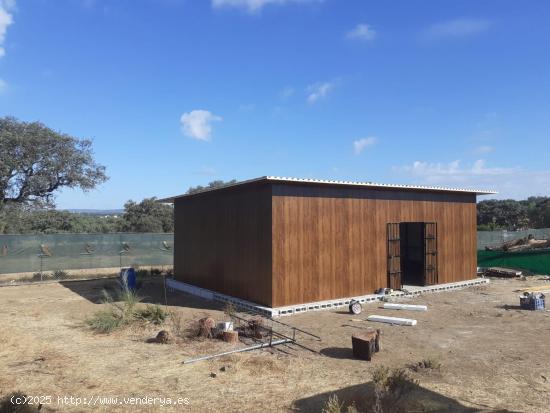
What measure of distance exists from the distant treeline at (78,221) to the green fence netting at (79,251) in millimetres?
8579

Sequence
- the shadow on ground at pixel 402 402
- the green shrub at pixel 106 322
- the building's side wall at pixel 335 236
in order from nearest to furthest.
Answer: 1. the shadow on ground at pixel 402 402
2. the green shrub at pixel 106 322
3. the building's side wall at pixel 335 236

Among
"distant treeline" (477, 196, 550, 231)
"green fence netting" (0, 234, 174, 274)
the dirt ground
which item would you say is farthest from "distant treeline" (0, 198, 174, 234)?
"distant treeline" (477, 196, 550, 231)

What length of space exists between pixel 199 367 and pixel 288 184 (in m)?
5.39

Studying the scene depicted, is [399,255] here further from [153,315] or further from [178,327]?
[153,315]

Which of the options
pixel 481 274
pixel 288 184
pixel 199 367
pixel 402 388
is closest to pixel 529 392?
pixel 402 388

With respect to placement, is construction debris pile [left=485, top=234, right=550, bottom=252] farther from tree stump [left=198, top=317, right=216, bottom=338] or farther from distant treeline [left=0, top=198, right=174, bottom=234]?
distant treeline [left=0, top=198, right=174, bottom=234]

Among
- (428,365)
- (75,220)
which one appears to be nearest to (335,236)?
(428,365)

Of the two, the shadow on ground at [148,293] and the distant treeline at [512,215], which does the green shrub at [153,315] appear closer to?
the shadow on ground at [148,293]

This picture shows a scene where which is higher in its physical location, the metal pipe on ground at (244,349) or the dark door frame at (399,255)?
the dark door frame at (399,255)

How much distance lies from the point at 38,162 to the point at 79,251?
912cm

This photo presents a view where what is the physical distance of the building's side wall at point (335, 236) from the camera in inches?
432

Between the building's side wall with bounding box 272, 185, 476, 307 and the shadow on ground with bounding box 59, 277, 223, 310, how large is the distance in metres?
2.32

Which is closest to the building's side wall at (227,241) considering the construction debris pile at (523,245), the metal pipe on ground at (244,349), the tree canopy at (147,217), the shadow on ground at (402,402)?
the metal pipe on ground at (244,349)

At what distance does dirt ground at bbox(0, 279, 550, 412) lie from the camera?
5551 millimetres
